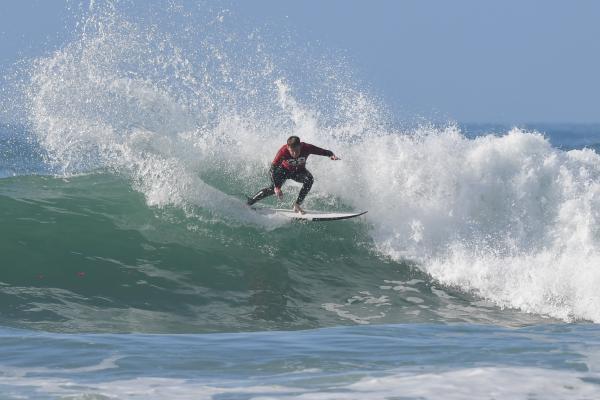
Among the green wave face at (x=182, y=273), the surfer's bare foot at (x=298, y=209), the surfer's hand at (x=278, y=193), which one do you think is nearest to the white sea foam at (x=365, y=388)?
the green wave face at (x=182, y=273)

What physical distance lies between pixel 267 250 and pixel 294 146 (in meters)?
1.66

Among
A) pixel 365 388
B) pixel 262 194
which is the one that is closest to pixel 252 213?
pixel 262 194

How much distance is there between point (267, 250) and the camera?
480 inches

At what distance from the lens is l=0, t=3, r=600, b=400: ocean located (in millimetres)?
6301

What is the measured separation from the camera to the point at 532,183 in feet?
42.5

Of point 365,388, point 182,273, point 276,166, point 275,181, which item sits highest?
point 276,166

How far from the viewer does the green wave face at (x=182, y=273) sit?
9.46 metres

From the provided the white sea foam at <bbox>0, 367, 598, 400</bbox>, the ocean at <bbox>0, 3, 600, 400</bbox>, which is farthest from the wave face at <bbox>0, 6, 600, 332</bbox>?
the white sea foam at <bbox>0, 367, 598, 400</bbox>

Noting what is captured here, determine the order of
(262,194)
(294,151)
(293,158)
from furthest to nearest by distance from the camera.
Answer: (262,194) → (293,158) → (294,151)

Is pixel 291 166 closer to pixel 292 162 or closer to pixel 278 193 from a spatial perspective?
pixel 292 162

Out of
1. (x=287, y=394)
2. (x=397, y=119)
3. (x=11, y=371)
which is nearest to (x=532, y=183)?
(x=397, y=119)

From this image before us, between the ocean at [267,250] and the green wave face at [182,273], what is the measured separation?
4 cm

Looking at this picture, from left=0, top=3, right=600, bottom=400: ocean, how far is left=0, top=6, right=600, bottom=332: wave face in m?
0.04

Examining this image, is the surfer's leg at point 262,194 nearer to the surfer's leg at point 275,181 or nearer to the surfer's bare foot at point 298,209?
the surfer's leg at point 275,181
